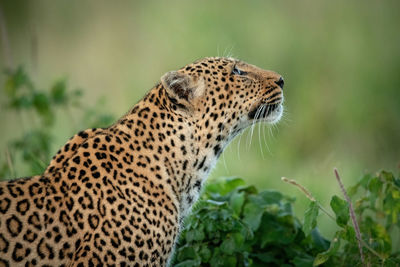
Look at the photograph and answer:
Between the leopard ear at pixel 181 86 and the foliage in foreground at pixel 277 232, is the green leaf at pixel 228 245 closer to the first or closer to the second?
the foliage in foreground at pixel 277 232

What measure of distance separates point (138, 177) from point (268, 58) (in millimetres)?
7914

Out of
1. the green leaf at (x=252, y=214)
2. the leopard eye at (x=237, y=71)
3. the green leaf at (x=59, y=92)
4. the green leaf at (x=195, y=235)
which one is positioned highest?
the green leaf at (x=59, y=92)

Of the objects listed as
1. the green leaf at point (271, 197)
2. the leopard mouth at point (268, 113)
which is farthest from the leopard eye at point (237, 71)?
the green leaf at point (271, 197)

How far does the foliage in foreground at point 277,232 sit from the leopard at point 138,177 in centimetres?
43

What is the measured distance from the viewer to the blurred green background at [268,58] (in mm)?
11773

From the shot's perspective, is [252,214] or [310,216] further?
[252,214]

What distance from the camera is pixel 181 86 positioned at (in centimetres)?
609

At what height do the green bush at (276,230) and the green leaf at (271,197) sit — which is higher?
the green leaf at (271,197)

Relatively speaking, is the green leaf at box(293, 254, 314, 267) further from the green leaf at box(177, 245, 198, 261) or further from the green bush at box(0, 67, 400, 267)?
the green leaf at box(177, 245, 198, 261)

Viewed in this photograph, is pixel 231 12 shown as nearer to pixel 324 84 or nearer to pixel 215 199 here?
pixel 324 84

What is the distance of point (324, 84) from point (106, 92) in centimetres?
381

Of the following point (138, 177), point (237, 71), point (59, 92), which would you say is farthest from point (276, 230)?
point (59, 92)

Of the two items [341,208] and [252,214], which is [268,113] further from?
[341,208]

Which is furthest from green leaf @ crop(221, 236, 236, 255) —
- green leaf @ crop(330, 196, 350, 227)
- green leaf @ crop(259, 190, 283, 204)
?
green leaf @ crop(330, 196, 350, 227)
